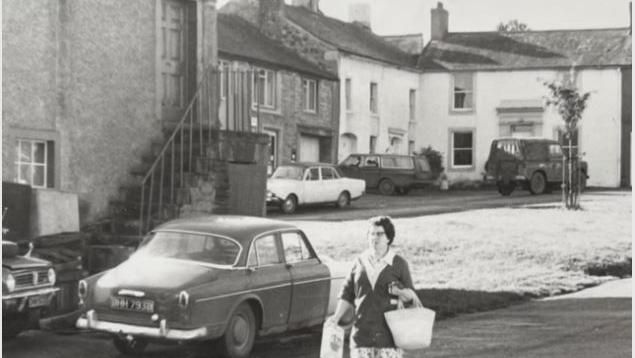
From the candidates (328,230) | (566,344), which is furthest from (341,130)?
(566,344)

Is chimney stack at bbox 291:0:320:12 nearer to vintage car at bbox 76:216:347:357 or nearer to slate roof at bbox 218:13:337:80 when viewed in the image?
slate roof at bbox 218:13:337:80

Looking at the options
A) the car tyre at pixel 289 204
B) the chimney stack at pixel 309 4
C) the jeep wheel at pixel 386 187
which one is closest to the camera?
the car tyre at pixel 289 204

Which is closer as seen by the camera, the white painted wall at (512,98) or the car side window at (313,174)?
the car side window at (313,174)

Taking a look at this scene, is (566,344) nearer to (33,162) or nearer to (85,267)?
(85,267)

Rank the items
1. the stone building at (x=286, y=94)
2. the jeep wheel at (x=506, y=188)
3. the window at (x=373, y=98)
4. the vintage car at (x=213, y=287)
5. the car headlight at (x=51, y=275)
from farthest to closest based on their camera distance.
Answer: the window at (x=373, y=98) < the jeep wheel at (x=506, y=188) < the stone building at (x=286, y=94) < the car headlight at (x=51, y=275) < the vintage car at (x=213, y=287)

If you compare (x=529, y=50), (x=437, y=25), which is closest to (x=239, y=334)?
(x=529, y=50)

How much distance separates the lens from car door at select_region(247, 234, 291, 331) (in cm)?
1071

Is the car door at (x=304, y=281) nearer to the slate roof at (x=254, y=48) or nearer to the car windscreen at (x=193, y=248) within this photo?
the car windscreen at (x=193, y=248)

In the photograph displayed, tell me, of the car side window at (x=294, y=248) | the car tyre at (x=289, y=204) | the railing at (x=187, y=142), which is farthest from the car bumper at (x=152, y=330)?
the car tyre at (x=289, y=204)

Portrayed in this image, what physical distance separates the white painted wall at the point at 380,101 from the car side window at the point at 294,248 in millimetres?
28751

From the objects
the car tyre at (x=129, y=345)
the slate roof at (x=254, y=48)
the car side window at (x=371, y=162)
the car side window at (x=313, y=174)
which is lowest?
the car tyre at (x=129, y=345)

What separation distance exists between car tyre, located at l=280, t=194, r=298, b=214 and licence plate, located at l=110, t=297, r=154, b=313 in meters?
16.9

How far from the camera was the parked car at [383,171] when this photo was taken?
116ft

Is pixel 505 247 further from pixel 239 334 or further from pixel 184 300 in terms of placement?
pixel 184 300
